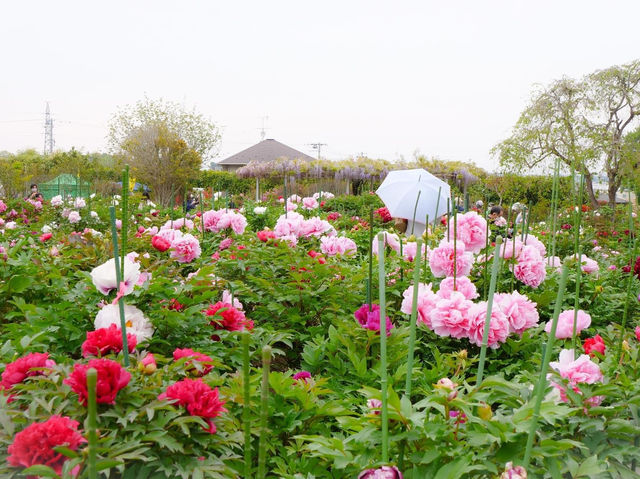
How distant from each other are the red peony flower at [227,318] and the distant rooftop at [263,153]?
Answer: 124 ft

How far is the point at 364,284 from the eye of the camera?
7.90 ft

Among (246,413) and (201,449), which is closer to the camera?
(246,413)

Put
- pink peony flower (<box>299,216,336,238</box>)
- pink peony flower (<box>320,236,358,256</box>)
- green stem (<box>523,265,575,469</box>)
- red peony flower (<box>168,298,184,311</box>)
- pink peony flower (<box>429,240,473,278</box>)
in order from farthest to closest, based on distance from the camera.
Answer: pink peony flower (<box>299,216,336,238</box>), pink peony flower (<box>320,236,358,256</box>), pink peony flower (<box>429,240,473,278</box>), red peony flower (<box>168,298,184,311</box>), green stem (<box>523,265,575,469</box>)

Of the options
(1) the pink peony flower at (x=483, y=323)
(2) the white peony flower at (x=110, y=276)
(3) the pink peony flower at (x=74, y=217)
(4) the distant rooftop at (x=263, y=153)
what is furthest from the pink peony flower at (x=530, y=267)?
(4) the distant rooftop at (x=263, y=153)

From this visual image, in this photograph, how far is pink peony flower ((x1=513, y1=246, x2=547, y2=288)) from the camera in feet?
6.96

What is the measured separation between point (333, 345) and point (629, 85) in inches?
713

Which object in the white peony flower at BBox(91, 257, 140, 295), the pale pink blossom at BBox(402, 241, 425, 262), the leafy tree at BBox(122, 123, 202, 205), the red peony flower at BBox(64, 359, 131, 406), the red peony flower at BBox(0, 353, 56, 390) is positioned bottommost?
the red peony flower at BBox(0, 353, 56, 390)

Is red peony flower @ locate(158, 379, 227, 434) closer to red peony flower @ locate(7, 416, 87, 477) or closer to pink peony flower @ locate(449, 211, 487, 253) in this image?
red peony flower @ locate(7, 416, 87, 477)

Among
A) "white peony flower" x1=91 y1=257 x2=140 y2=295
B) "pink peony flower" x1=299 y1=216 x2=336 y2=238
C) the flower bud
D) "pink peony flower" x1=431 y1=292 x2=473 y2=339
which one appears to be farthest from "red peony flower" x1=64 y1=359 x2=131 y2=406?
"pink peony flower" x1=299 y1=216 x2=336 y2=238

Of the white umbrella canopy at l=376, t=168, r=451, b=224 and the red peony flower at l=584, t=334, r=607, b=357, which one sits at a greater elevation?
the white umbrella canopy at l=376, t=168, r=451, b=224

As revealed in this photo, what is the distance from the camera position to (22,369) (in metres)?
1.05

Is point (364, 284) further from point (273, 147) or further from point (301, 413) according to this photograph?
point (273, 147)

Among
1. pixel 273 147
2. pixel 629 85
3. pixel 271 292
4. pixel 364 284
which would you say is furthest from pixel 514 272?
pixel 273 147

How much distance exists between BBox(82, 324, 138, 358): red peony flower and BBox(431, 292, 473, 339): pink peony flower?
35.2 inches
